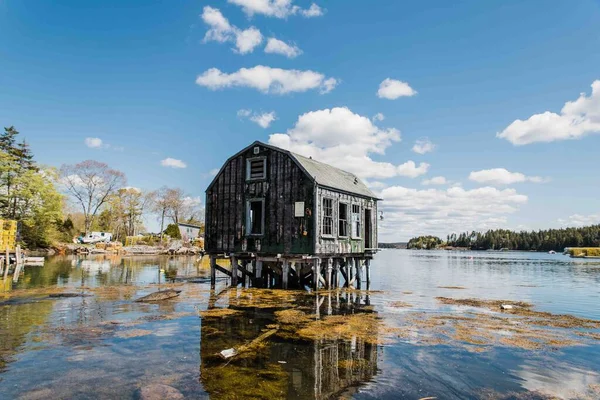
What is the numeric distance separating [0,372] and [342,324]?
9.47 m

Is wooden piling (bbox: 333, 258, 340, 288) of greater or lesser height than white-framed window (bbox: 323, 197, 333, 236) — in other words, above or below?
below

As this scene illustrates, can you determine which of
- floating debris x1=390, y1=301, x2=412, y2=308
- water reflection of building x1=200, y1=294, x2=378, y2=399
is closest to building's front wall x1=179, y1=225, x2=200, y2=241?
floating debris x1=390, y1=301, x2=412, y2=308

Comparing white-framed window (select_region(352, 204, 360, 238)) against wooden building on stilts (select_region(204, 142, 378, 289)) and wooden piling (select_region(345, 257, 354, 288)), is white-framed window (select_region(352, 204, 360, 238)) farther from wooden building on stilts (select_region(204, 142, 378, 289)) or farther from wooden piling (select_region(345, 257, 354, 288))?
wooden piling (select_region(345, 257, 354, 288))

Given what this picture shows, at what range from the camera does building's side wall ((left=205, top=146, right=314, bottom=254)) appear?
21234 mm

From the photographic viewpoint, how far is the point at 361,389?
7.63 meters

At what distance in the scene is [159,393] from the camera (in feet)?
23.0

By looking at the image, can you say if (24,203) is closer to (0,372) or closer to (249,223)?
(249,223)

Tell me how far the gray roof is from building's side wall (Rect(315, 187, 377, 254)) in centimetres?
39

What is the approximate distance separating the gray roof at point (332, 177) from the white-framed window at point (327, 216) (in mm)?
926

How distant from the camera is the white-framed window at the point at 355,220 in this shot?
25066 mm

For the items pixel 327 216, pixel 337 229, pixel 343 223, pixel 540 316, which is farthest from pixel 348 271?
pixel 540 316

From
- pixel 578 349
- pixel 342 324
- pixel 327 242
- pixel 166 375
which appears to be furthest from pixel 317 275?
pixel 166 375

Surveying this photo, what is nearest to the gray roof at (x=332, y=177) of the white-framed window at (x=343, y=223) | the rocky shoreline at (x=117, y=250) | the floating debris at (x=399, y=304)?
the white-framed window at (x=343, y=223)

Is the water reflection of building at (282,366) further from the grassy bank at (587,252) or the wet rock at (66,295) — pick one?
the grassy bank at (587,252)
